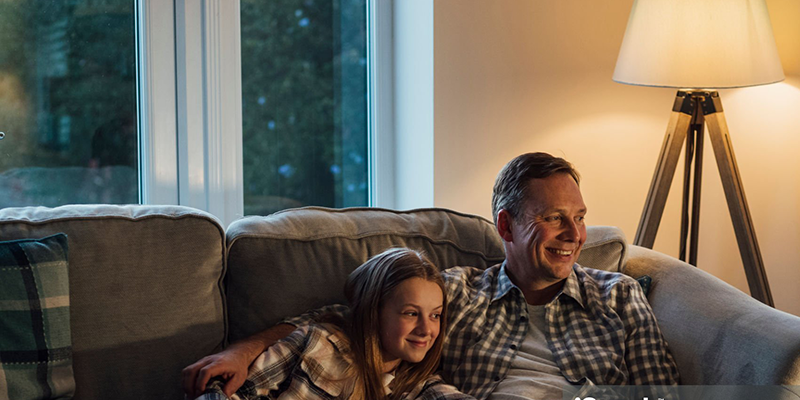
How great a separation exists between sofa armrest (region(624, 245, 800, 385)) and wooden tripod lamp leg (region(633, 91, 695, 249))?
1.70ft

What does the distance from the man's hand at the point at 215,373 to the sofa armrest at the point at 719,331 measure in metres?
0.97

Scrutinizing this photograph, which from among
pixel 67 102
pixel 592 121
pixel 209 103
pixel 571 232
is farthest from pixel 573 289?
pixel 67 102

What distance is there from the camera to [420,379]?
65.0 inches

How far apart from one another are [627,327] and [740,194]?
911 millimetres

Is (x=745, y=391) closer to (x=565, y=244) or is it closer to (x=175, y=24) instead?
(x=565, y=244)

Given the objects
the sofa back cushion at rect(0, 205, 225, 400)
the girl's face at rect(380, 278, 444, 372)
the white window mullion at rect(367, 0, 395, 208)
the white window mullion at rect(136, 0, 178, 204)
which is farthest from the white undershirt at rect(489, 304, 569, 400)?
the white window mullion at rect(136, 0, 178, 204)

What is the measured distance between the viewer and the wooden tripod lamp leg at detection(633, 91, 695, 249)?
2.42 meters

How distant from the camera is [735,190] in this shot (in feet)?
7.89

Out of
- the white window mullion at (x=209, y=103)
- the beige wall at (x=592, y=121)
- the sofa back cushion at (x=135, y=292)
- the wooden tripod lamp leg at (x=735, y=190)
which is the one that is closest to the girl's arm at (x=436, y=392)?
the sofa back cushion at (x=135, y=292)

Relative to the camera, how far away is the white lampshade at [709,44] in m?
2.24

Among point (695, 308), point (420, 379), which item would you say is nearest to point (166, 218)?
point (420, 379)

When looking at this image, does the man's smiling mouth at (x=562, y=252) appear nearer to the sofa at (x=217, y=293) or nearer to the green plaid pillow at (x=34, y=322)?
the sofa at (x=217, y=293)

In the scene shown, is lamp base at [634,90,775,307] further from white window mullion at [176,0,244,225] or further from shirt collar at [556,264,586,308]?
white window mullion at [176,0,244,225]

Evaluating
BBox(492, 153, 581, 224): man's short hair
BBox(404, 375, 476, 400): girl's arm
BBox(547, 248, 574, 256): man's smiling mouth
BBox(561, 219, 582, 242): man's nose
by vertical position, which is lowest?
BBox(404, 375, 476, 400): girl's arm
